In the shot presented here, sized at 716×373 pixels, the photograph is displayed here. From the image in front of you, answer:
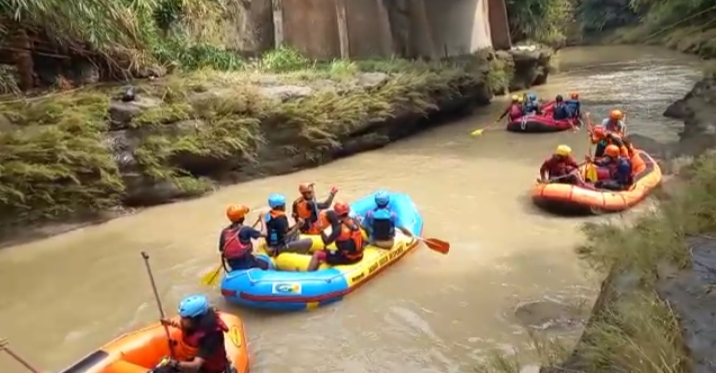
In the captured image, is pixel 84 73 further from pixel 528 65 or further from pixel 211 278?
pixel 528 65

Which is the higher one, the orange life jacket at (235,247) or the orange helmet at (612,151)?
the orange life jacket at (235,247)

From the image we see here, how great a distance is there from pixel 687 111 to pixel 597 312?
507 inches

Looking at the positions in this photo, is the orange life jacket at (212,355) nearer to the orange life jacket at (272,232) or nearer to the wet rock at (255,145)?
the orange life jacket at (272,232)

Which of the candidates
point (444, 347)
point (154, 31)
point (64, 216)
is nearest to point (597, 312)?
point (444, 347)

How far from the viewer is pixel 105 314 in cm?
753

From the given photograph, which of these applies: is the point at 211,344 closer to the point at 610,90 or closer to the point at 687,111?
the point at 687,111

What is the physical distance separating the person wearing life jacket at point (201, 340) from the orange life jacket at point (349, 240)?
8.11ft

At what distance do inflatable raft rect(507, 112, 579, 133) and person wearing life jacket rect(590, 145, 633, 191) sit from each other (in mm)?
5364

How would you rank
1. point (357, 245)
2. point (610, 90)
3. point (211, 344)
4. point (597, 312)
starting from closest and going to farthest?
point (597, 312) < point (211, 344) < point (357, 245) < point (610, 90)

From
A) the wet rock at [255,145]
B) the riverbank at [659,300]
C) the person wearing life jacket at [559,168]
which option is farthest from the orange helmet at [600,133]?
the riverbank at [659,300]

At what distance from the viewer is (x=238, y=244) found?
7.45 metres

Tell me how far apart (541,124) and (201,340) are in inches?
474

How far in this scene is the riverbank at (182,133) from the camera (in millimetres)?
10047

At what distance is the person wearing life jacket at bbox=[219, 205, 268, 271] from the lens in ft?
24.5
